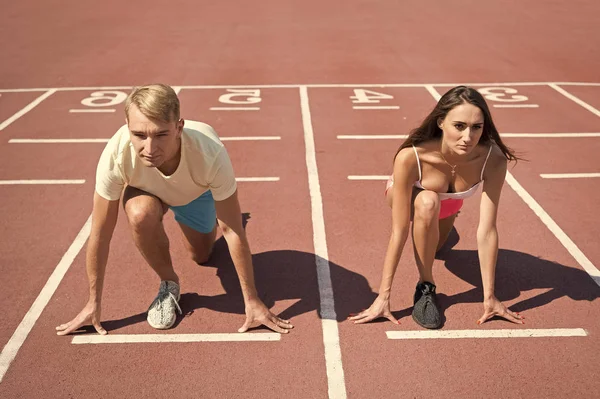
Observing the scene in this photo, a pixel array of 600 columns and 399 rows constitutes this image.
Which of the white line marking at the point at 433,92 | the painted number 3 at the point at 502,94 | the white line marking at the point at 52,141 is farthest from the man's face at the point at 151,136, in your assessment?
the painted number 3 at the point at 502,94

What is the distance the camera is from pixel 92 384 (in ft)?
12.2

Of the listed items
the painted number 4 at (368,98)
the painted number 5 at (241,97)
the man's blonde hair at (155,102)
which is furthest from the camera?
the painted number 5 at (241,97)

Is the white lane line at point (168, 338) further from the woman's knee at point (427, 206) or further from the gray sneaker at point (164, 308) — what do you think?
the woman's knee at point (427, 206)

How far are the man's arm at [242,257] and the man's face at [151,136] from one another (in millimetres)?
544

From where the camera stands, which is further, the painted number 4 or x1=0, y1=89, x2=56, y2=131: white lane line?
the painted number 4

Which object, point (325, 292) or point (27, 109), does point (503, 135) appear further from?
point (27, 109)

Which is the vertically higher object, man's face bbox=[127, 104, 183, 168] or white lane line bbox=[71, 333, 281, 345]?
man's face bbox=[127, 104, 183, 168]

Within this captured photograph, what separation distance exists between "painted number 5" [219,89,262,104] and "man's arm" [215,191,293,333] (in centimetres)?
557

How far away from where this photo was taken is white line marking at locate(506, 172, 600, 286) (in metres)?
4.90

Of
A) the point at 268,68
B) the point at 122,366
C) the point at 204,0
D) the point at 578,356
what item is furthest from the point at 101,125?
the point at 204,0

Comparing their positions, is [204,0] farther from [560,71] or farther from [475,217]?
[475,217]

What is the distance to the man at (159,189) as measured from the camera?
3467mm

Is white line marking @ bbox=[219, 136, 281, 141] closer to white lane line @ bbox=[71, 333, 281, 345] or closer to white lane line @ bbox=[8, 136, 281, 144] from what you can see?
white lane line @ bbox=[8, 136, 281, 144]

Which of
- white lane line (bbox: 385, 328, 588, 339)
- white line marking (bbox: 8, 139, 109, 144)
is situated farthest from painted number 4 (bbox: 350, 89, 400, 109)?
white lane line (bbox: 385, 328, 588, 339)
